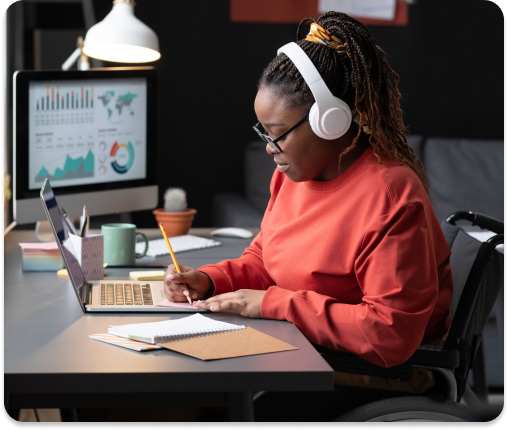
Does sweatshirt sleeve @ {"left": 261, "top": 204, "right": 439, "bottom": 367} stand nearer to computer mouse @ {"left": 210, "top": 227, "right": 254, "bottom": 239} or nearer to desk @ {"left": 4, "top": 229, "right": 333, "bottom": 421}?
desk @ {"left": 4, "top": 229, "right": 333, "bottom": 421}

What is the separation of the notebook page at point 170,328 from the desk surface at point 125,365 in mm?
35

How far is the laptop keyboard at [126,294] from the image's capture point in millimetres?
1118

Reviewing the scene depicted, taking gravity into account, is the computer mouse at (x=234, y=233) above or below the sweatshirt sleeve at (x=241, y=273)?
below

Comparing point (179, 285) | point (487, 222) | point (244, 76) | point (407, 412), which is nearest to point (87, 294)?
point (179, 285)

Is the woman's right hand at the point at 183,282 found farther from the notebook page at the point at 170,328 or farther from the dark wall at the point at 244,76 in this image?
the dark wall at the point at 244,76

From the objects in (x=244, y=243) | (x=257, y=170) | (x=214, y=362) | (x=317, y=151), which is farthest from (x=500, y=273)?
(x=257, y=170)

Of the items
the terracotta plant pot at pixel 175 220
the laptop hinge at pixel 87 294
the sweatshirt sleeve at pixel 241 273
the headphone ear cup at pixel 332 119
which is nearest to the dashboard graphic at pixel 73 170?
the terracotta plant pot at pixel 175 220

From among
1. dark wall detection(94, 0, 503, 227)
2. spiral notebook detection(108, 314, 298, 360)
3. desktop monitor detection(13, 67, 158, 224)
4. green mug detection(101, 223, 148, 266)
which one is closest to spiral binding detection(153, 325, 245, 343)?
spiral notebook detection(108, 314, 298, 360)

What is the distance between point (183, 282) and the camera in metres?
1.12

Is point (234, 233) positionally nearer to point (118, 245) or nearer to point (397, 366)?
point (118, 245)

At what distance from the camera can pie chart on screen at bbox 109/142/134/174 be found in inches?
73.1

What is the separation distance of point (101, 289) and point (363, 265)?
56cm

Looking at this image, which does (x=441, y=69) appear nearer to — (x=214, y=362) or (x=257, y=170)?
(x=257, y=170)

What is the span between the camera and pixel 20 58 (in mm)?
2695
